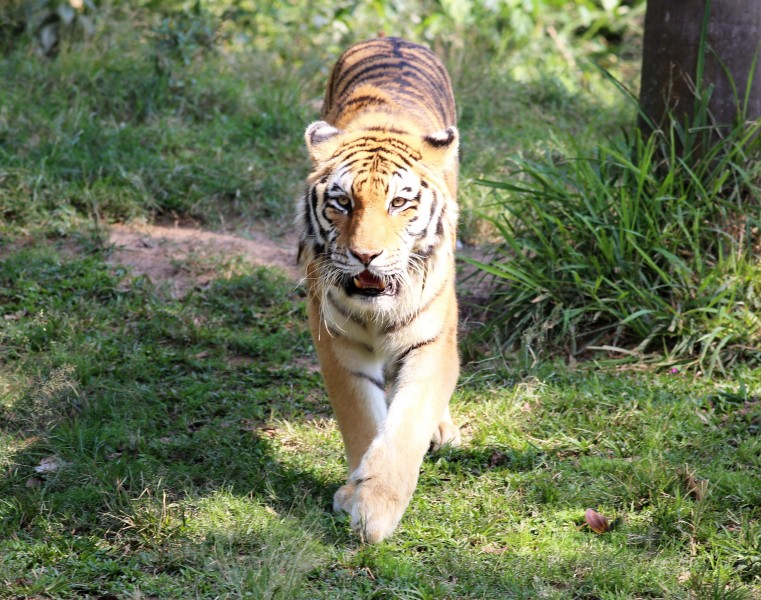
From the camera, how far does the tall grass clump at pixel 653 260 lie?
4.54m

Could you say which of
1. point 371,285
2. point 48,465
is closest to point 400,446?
point 371,285

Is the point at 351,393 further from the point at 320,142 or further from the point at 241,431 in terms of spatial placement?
the point at 320,142

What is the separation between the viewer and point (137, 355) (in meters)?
4.68

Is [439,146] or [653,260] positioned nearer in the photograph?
[439,146]

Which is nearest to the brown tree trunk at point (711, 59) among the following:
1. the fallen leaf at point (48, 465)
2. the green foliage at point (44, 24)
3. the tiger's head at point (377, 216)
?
the tiger's head at point (377, 216)

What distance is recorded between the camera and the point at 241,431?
13.6 feet

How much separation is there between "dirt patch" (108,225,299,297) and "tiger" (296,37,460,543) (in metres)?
1.85

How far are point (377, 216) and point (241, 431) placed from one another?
130 centimetres

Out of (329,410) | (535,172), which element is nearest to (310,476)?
(329,410)

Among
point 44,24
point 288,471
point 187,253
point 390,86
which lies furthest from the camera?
point 44,24

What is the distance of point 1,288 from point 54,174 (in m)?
1.12

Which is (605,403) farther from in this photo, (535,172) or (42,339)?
(42,339)

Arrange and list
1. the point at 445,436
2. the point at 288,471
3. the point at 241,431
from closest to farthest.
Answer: the point at 288,471
the point at 445,436
the point at 241,431

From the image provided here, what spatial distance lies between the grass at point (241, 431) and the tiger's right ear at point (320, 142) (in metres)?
1.21
